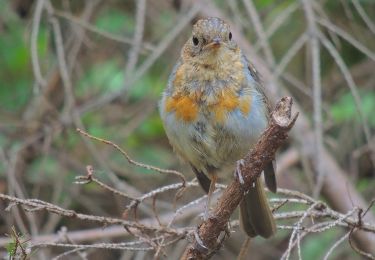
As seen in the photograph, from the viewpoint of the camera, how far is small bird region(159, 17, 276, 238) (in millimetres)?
3389

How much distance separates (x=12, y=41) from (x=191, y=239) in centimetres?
339

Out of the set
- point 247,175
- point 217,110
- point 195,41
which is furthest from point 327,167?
point 247,175

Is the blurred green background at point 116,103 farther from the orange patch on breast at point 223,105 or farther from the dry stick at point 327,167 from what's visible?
the orange patch on breast at point 223,105

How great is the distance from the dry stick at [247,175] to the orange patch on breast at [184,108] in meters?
0.53

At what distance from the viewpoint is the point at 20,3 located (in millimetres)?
5801

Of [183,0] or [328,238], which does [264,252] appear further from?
[183,0]

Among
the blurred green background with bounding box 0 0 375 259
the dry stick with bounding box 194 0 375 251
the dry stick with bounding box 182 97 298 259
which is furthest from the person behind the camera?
the blurred green background with bounding box 0 0 375 259

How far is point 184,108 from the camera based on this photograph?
3.42 m

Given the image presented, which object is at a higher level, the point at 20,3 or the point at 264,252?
the point at 20,3

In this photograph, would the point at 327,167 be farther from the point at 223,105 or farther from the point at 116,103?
the point at 116,103

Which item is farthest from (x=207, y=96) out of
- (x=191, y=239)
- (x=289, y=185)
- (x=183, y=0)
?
(x=289, y=185)

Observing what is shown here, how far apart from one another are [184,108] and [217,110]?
148 mm

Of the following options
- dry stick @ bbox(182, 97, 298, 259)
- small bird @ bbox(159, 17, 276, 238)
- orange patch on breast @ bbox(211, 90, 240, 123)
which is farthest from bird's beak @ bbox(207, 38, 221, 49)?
dry stick @ bbox(182, 97, 298, 259)

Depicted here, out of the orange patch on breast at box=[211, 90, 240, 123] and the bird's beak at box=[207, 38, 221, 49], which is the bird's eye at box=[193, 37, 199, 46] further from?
the orange patch on breast at box=[211, 90, 240, 123]
